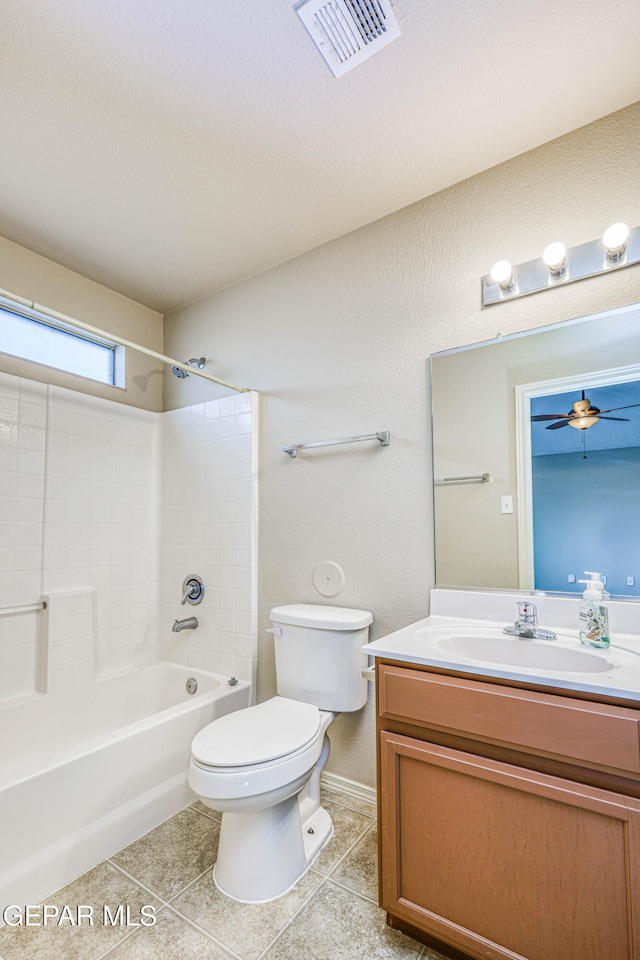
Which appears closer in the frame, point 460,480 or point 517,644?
point 517,644

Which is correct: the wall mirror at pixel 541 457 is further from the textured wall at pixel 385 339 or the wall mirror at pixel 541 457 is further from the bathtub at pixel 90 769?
the bathtub at pixel 90 769

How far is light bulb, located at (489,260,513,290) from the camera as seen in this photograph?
1616 mm

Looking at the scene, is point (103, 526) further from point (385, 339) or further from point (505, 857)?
point (505, 857)

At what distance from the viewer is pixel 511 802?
1.06 metres

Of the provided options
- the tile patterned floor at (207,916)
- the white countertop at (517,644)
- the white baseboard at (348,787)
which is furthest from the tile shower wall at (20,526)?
the white countertop at (517,644)

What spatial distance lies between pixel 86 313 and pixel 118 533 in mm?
1143

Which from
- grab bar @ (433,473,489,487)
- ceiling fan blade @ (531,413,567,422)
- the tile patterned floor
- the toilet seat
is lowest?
the tile patterned floor

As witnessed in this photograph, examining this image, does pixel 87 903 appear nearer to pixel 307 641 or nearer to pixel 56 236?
pixel 307 641

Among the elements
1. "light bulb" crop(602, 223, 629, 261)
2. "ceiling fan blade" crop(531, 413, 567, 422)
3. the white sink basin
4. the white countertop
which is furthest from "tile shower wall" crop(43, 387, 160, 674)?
"light bulb" crop(602, 223, 629, 261)

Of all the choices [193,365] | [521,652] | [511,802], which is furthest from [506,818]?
[193,365]

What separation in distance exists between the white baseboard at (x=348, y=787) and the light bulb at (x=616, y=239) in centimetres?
207

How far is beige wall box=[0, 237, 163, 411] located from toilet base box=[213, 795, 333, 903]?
2019mm

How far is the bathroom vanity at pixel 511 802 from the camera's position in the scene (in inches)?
37.4

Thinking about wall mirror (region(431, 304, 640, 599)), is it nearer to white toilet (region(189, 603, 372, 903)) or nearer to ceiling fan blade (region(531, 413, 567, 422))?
ceiling fan blade (region(531, 413, 567, 422))
